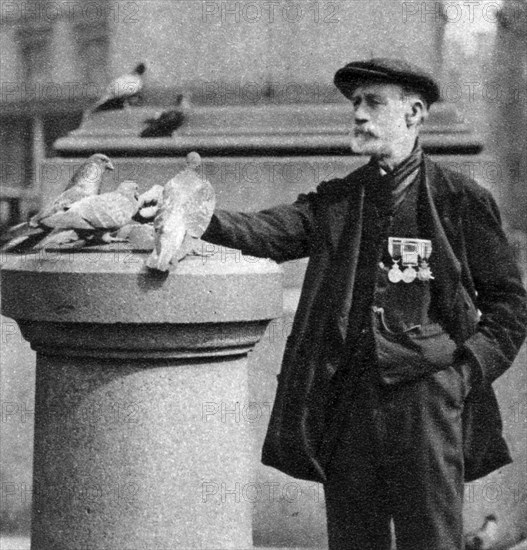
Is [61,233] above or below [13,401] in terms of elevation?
above

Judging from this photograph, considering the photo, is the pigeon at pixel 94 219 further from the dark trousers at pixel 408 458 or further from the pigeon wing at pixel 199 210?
the dark trousers at pixel 408 458

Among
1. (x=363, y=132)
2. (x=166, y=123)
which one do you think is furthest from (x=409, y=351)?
(x=166, y=123)

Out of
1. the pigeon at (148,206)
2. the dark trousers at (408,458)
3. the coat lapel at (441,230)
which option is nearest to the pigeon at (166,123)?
the pigeon at (148,206)

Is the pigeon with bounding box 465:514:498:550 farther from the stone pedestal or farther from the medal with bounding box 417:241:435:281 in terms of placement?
the medal with bounding box 417:241:435:281

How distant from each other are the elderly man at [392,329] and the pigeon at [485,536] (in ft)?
5.32

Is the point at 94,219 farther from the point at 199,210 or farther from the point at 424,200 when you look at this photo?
the point at 424,200

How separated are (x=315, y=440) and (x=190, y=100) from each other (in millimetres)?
2893

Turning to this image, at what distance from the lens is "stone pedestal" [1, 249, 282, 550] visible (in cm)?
354

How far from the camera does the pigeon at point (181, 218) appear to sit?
3527mm

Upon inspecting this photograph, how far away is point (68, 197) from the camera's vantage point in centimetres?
394

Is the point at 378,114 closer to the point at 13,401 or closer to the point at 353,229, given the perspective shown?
the point at 353,229

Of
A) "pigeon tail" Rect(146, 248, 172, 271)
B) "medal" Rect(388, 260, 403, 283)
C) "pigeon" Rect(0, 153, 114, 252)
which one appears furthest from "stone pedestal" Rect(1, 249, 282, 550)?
"medal" Rect(388, 260, 403, 283)

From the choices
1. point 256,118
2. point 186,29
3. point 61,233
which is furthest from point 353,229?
point 186,29

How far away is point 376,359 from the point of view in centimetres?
359
